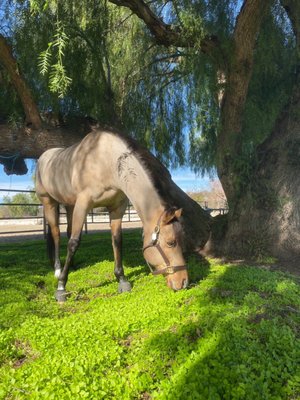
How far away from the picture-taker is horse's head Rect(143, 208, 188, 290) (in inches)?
146

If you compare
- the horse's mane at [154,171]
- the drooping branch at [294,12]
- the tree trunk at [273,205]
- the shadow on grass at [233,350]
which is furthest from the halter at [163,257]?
the drooping branch at [294,12]

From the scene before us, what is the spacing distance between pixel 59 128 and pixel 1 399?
5101 mm

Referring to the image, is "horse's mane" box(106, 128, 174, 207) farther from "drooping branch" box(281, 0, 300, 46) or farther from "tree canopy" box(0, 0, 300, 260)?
"drooping branch" box(281, 0, 300, 46)

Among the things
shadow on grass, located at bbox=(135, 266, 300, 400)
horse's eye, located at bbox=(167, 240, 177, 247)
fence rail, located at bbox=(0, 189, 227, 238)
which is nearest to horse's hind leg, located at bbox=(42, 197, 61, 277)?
fence rail, located at bbox=(0, 189, 227, 238)

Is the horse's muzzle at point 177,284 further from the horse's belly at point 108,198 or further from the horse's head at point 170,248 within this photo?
the horse's belly at point 108,198

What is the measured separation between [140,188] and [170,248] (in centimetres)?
74

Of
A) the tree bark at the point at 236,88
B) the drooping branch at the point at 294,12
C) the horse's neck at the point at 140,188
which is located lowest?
the horse's neck at the point at 140,188

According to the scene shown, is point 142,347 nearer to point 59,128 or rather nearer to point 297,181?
point 297,181

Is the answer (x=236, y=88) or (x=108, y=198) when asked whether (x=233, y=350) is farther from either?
(x=236, y=88)

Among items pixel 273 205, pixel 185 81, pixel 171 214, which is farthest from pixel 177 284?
pixel 185 81

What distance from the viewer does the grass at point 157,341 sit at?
2309 millimetres

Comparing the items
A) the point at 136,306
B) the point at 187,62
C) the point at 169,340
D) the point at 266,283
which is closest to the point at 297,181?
the point at 266,283

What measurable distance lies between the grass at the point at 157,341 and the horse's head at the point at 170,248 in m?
0.26

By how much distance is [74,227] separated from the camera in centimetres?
447
